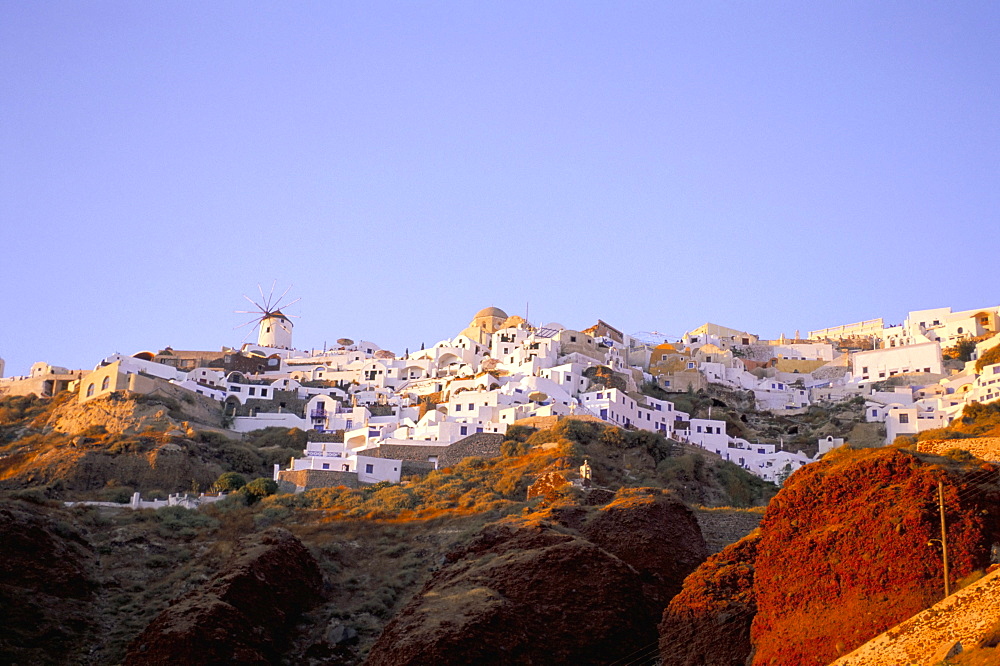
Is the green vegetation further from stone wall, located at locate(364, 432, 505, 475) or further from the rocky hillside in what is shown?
stone wall, located at locate(364, 432, 505, 475)

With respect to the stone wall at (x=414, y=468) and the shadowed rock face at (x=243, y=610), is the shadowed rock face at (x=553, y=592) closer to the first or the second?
the shadowed rock face at (x=243, y=610)

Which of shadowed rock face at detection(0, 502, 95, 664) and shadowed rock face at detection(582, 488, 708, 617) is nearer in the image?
shadowed rock face at detection(582, 488, 708, 617)

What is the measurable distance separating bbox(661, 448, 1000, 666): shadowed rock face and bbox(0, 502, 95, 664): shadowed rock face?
2014 centimetres

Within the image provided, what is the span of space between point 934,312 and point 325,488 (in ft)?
200

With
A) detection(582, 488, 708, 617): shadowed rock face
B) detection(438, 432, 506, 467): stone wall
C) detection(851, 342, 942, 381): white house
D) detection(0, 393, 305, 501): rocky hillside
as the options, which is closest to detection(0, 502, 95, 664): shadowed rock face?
detection(0, 393, 305, 501): rocky hillside

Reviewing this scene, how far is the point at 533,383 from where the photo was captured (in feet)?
234

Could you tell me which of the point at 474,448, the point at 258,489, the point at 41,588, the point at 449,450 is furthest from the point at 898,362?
the point at 41,588

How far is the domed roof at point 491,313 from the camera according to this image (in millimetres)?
107125

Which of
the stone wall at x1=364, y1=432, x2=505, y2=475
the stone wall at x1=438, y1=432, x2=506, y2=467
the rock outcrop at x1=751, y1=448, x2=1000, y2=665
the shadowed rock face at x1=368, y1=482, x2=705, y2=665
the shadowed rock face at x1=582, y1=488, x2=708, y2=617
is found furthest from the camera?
the stone wall at x1=364, y1=432, x2=505, y2=475

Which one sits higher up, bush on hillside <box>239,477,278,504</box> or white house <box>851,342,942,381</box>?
white house <box>851,342,942,381</box>

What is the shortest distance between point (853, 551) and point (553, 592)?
10.7 m

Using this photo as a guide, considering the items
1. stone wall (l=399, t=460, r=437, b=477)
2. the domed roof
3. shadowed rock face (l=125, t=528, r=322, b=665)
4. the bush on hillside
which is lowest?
shadowed rock face (l=125, t=528, r=322, b=665)

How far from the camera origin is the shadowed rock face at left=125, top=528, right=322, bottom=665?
3450 centimetres

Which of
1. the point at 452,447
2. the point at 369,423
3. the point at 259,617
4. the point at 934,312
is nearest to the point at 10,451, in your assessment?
the point at 369,423
